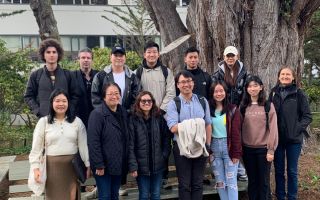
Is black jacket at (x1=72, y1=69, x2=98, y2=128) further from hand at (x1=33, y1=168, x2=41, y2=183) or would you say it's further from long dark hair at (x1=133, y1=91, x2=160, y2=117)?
hand at (x1=33, y1=168, x2=41, y2=183)

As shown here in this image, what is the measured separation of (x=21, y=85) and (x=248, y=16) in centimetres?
700

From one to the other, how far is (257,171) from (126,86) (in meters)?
1.94

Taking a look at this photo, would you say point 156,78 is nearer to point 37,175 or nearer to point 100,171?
point 100,171

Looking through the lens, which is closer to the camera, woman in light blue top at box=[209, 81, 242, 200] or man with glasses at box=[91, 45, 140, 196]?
woman in light blue top at box=[209, 81, 242, 200]

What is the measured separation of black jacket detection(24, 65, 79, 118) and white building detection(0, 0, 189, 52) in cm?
2188

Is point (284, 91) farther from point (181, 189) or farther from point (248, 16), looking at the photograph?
point (248, 16)

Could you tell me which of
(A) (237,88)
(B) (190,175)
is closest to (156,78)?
(A) (237,88)

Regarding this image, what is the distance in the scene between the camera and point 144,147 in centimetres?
484

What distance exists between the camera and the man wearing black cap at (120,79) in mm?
5160

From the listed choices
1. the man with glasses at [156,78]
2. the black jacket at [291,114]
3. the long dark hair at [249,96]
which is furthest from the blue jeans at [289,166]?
the man with glasses at [156,78]

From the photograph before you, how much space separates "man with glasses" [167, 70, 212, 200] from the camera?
4.91 m

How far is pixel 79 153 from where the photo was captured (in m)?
4.71

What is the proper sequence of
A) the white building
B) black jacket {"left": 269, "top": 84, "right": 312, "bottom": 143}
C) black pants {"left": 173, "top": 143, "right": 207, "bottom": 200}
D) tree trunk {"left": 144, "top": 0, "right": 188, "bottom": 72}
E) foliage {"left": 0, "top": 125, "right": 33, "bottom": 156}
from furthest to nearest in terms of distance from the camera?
the white building, foliage {"left": 0, "top": 125, "right": 33, "bottom": 156}, tree trunk {"left": 144, "top": 0, "right": 188, "bottom": 72}, black jacket {"left": 269, "top": 84, "right": 312, "bottom": 143}, black pants {"left": 173, "top": 143, "right": 207, "bottom": 200}

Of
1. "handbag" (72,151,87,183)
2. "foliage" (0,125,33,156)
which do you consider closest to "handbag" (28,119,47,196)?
"handbag" (72,151,87,183)
